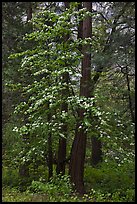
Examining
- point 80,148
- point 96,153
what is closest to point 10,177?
point 80,148

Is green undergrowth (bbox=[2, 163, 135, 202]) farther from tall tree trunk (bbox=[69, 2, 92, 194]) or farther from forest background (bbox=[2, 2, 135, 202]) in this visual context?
tall tree trunk (bbox=[69, 2, 92, 194])

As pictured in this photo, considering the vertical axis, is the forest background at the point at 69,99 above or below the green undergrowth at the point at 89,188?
above

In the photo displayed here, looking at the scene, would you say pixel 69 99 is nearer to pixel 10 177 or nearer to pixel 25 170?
pixel 25 170

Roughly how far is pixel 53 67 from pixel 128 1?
291 centimetres

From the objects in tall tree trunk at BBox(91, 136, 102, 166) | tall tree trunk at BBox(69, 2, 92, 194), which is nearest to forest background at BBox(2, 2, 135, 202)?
tall tree trunk at BBox(69, 2, 92, 194)

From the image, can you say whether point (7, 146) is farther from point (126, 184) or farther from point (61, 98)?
point (126, 184)

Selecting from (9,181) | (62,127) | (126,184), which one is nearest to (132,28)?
(62,127)

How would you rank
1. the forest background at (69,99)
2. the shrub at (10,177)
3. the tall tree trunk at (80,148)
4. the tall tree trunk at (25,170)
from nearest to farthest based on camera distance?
the forest background at (69,99)
the tall tree trunk at (80,148)
the tall tree trunk at (25,170)
the shrub at (10,177)

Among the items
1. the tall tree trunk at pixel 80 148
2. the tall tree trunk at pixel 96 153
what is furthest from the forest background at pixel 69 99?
the tall tree trunk at pixel 96 153

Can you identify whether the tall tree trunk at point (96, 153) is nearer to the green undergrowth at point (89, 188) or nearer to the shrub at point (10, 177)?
the green undergrowth at point (89, 188)

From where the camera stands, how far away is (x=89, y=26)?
29.7ft

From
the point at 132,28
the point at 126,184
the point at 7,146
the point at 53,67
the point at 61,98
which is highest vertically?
the point at 132,28

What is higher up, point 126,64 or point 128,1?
point 128,1

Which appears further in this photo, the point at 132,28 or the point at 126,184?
the point at 126,184
